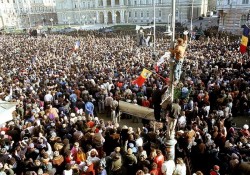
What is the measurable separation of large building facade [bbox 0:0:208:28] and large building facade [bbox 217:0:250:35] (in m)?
17.4

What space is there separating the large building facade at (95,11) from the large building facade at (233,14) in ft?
57.0

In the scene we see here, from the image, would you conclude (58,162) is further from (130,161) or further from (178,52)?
(178,52)

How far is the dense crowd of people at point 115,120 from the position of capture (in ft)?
26.3

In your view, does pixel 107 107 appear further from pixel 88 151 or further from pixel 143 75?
pixel 88 151

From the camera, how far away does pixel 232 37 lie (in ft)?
104

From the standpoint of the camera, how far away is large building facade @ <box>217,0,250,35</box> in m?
41.0

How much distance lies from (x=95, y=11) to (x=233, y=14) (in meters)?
48.9

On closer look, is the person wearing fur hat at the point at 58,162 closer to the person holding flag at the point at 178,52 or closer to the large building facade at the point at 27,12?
the person holding flag at the point at 178,52

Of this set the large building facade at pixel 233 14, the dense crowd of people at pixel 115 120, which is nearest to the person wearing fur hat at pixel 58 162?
the dense crowd of people at pixel 115 120

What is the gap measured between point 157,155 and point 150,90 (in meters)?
6.38

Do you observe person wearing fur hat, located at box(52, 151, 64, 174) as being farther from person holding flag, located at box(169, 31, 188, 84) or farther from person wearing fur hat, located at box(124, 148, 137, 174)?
person holding flag, located at box(169, 31, 188, 84)

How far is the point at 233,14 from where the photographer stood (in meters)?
42.8

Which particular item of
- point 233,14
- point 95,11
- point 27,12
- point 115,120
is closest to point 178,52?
point 115,120

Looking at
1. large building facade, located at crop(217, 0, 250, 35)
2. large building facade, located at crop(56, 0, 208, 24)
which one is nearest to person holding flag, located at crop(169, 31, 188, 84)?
large building facade, located at crop(217, 0, 250, 35)
